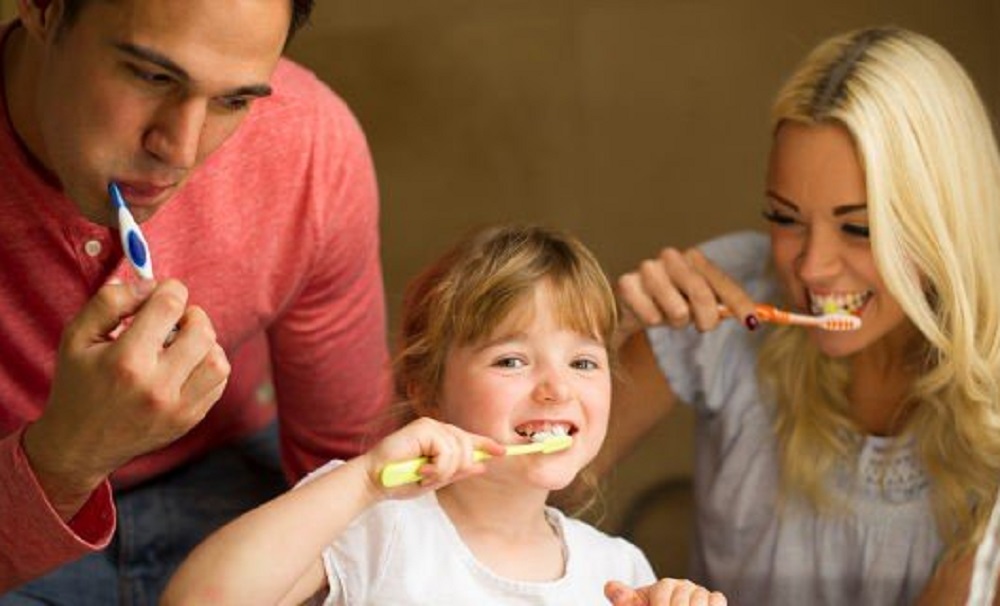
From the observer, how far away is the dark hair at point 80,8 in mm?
1131

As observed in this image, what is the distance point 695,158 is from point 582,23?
Result: 23cm

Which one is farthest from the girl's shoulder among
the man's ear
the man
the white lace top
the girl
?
the man's ear

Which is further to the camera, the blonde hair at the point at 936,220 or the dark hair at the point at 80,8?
the blonde hair at the point at 936,220

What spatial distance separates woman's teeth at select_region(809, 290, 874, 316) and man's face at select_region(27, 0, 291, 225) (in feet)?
1.80

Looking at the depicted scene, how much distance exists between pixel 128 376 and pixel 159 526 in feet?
1.73

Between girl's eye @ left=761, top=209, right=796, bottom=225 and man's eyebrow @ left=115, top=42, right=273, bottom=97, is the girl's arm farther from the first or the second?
girl's eye @ left=761, top=209, right=796, bottom=225

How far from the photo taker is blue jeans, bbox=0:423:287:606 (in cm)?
143

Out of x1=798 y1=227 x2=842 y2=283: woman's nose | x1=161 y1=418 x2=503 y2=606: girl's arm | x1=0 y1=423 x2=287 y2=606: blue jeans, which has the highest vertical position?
x1=798 y1=227 x2=842 y2=283: woman's nose

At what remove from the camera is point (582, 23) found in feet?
6.79

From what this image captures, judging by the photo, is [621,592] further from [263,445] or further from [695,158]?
[695,158]

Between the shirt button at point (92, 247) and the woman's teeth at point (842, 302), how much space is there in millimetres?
628

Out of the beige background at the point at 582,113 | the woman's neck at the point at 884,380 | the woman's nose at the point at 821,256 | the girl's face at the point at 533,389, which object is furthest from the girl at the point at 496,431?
the beige background at the point at 582,113

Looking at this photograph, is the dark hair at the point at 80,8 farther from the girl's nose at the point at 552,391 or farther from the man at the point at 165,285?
the girl's nose at the point at 552,391

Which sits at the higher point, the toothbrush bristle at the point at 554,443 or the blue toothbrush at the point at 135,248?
the blue toothbrush at the point at 135,248
